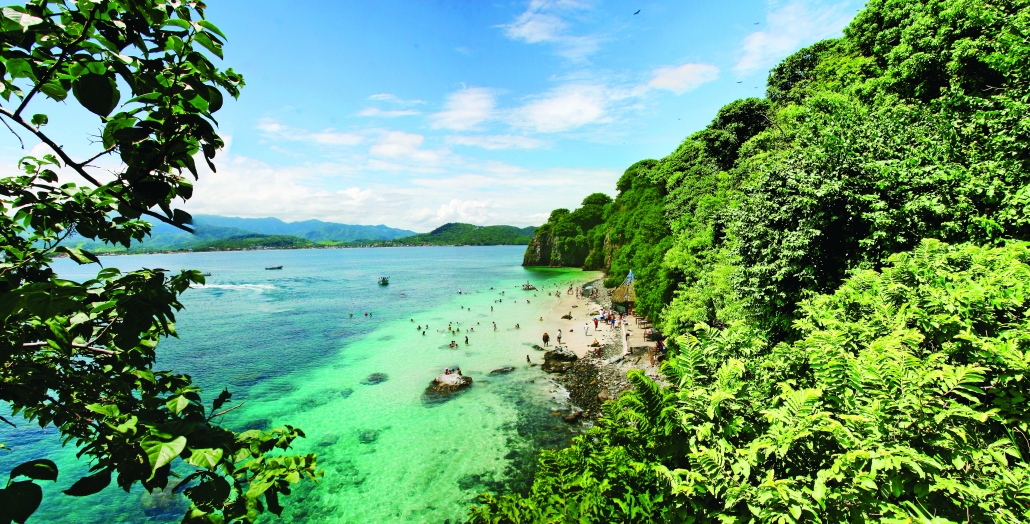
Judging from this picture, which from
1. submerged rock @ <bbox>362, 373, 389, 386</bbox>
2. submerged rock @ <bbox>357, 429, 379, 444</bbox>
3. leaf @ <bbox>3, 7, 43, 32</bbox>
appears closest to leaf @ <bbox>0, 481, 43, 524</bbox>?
leaf @ <bbox>3, 7, 43, 32</bbox>

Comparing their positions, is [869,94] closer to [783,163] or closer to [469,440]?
[783,163]

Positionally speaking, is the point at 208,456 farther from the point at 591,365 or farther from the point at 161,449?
the point at 591,365

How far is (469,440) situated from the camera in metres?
20.8

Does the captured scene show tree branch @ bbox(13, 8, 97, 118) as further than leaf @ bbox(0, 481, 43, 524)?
Yes

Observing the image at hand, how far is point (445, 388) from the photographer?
88.9ft

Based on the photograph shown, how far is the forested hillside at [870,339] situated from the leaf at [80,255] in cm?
673

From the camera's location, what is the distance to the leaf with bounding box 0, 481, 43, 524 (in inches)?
71.7

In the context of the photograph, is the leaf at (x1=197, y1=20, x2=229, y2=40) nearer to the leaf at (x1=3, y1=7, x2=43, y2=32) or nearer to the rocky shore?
the leaf at (x1=3, y1=7, x2=43, y2=32)

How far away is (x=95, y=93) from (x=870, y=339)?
10776mm

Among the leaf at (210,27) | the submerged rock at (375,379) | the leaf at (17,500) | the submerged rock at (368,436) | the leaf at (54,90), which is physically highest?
the leaf at (210,27)

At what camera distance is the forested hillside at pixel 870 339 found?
4988 millimetres

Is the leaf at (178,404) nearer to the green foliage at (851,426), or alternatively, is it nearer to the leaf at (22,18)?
the leaf at (22,18)

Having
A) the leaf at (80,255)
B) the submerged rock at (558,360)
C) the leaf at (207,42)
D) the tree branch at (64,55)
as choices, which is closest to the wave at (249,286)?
the submerged rock at (558,360)

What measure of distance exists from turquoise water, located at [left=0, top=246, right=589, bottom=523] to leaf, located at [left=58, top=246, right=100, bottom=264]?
1452cm
